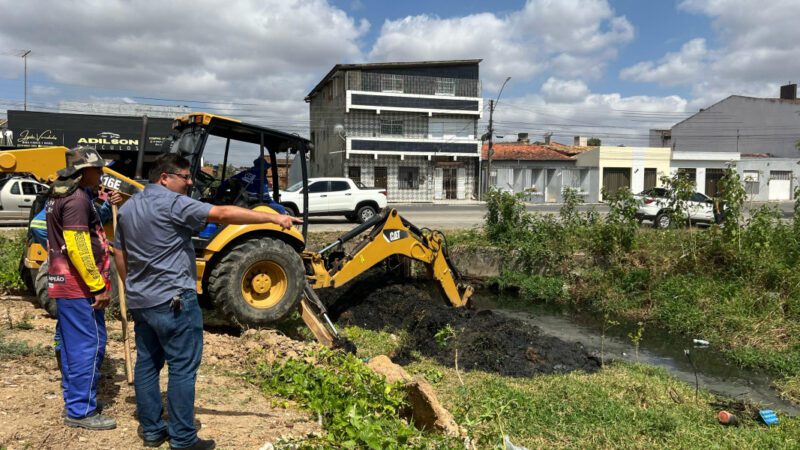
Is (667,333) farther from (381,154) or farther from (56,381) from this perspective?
(381,154)

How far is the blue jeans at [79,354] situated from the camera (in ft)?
12.8

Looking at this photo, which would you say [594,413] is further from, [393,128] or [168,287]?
[393,128]

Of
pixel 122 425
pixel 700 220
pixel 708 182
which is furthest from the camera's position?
pixel 708 182

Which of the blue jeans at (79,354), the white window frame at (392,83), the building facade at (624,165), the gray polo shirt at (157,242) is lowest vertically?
the blue jeans at (79,354)

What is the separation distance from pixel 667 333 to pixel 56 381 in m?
8.25

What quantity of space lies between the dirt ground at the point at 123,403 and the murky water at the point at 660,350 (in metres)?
4.78

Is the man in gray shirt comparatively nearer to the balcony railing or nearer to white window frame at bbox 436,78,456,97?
the balcony railing

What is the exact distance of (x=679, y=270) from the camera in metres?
10.7

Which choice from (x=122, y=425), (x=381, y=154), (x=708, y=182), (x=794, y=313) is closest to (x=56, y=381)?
(x=122, y=425)

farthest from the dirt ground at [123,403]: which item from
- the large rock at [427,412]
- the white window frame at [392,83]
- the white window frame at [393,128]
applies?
the white window frame at [392,83]

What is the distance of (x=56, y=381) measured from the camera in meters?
4.68

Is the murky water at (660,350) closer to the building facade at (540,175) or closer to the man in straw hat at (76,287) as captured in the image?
the man in straw hat at (76,287)

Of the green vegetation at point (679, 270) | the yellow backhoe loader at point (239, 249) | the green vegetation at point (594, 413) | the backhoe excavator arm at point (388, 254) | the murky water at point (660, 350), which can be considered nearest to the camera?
the green vegetation at point (594, 413)

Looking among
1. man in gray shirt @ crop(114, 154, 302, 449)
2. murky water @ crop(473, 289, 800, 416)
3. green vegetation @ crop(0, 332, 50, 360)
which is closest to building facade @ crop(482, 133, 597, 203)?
murky water @ crop(473, 289, 800, 416)
